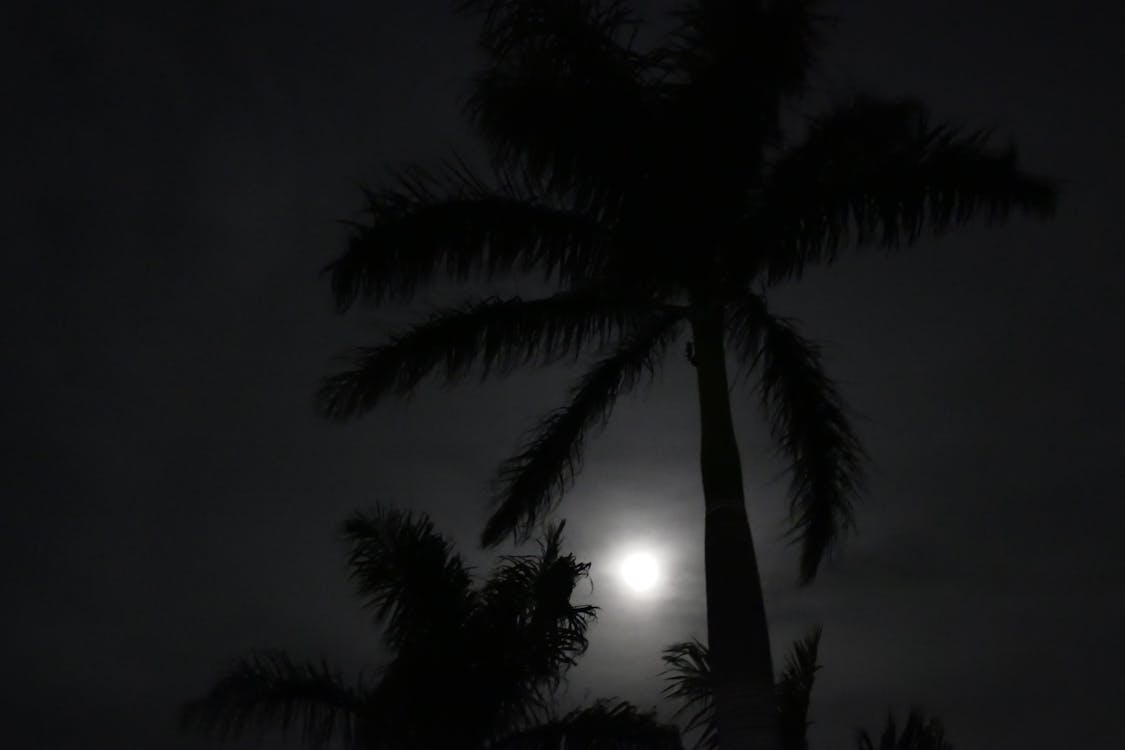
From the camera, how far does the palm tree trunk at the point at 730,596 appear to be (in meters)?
8.59

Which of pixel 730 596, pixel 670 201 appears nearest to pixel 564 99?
pixel 670 201

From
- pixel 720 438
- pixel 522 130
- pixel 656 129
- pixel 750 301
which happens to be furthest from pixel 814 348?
pixel 522 130

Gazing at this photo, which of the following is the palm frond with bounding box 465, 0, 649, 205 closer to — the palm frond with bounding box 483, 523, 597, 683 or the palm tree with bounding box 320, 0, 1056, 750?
the palm tree with bounding box 320, 0, 1056, 750

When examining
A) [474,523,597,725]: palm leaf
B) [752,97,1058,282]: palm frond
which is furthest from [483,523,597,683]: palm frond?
[752,97,1058,282]: palm frond

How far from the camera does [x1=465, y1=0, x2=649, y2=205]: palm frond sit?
34.2ft

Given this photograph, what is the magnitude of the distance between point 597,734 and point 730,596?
419 centimetres

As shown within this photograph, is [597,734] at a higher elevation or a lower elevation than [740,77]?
lower

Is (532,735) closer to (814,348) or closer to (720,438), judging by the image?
(720,438)

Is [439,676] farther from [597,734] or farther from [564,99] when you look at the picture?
[564,99]

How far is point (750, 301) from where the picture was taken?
36.3 feet

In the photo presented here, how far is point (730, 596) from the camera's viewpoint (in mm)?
9086

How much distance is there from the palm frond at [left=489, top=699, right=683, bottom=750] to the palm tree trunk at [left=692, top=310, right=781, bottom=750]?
382cm

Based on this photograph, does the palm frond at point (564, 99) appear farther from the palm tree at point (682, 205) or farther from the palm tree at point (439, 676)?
the palm tree at point (439, 676)

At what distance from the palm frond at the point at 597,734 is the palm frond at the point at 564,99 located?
6.21m
